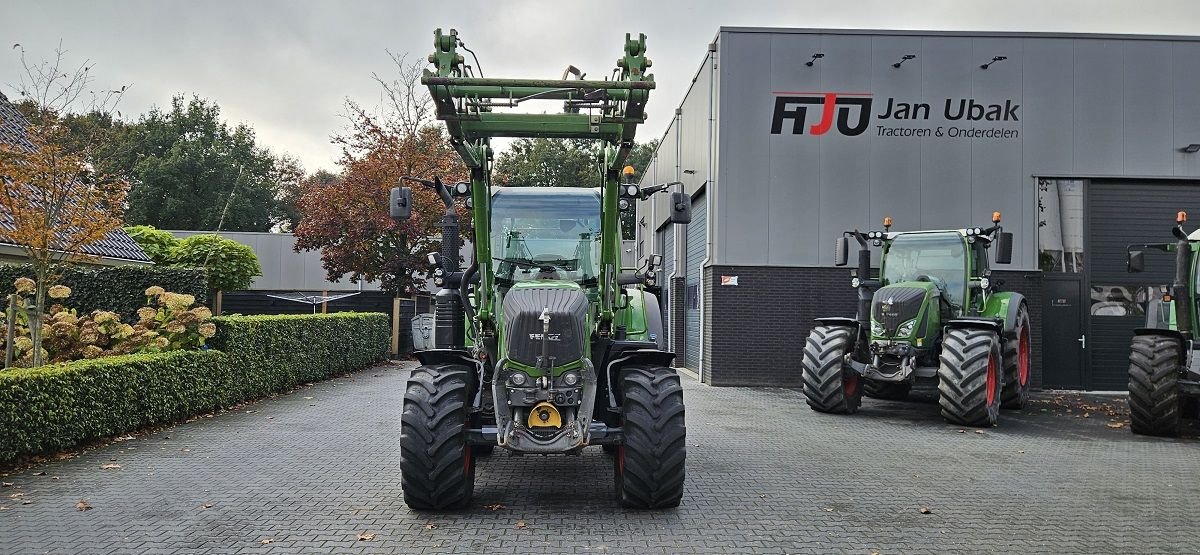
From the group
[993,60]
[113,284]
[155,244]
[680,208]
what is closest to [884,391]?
[993,60]

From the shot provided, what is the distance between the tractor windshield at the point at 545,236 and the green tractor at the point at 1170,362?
22.7 ft

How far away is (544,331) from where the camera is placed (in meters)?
5.78

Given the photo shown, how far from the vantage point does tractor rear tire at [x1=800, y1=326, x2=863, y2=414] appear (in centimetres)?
1131

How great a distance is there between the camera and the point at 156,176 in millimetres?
42406

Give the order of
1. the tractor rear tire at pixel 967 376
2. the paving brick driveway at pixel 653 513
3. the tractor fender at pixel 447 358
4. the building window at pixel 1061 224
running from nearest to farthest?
the paving brick driveway at pixel 653 513, the tractor fender at pixel 447 358, the tractor rear tire at pixel 967 376, the building window at pixel 1061 224

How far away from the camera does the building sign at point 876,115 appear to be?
49.9 feet

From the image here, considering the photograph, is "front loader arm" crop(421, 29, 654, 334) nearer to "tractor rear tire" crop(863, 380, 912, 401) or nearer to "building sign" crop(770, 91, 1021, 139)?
"tractor rear tire" crop(863, 380, 912, 401)

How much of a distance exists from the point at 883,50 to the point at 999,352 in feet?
21.6

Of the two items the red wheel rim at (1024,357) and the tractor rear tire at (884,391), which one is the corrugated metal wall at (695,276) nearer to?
the tractor rear tire at (884,391)

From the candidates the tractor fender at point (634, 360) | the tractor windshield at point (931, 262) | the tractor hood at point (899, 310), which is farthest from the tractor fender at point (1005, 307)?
the tractor fender at point (634, 360)

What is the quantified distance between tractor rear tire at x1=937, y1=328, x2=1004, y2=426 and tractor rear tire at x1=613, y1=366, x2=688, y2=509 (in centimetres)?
568

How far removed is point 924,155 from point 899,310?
17.0ft

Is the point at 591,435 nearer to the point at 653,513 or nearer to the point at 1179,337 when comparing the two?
the point at 653,513

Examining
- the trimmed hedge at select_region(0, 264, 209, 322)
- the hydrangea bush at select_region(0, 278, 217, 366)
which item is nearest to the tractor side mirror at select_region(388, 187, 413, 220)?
the hydrangea bush at select_region(0, 278, 217, 366)
